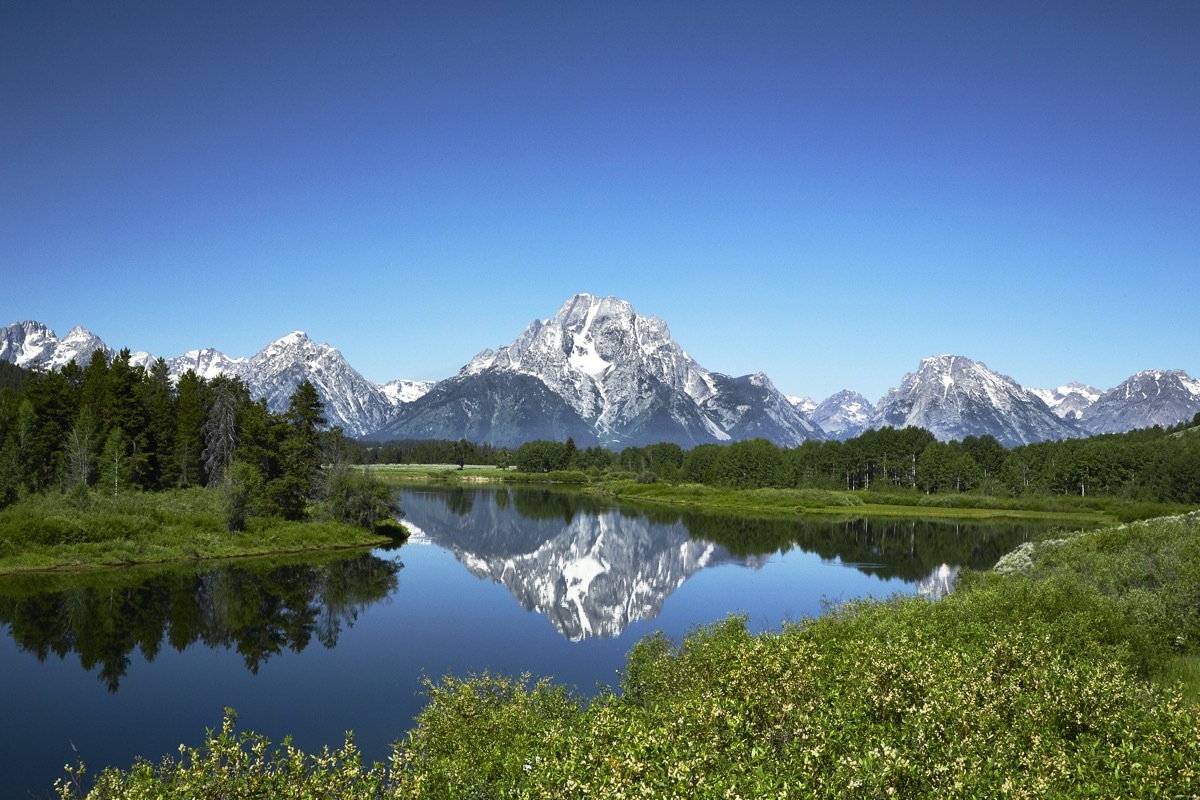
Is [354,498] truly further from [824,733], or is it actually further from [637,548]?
[824,733]

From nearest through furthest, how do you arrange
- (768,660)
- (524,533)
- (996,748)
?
(996,748) < (768,660) < (524,533)

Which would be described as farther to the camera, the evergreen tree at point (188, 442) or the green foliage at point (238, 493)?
the evergreen tree at point (188, 442)

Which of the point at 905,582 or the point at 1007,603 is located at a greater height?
the point at 1007,603

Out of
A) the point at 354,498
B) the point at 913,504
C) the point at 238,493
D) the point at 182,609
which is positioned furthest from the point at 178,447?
the point at 913,504

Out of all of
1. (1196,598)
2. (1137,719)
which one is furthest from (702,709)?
(1196,598)

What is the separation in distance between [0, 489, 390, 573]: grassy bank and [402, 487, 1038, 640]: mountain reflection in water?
2133 cm

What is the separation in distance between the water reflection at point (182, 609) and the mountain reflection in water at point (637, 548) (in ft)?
55.7

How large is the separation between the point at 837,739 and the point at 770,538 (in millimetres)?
100258

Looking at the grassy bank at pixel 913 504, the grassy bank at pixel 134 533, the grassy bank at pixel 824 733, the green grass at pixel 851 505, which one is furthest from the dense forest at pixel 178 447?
the green grass at pixel 851 505

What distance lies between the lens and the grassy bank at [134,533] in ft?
229

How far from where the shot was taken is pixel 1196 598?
1271 inches

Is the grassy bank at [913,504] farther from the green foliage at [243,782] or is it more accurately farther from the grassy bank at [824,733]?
the green foliage at [243,782]

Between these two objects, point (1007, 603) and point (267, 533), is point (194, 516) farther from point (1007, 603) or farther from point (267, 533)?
point (1007, 603)

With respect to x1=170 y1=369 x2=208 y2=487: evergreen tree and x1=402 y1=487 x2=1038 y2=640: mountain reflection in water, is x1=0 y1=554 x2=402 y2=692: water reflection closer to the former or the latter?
x1=402 y1=487 x2=1038 y2=640: mountain reflection in water
